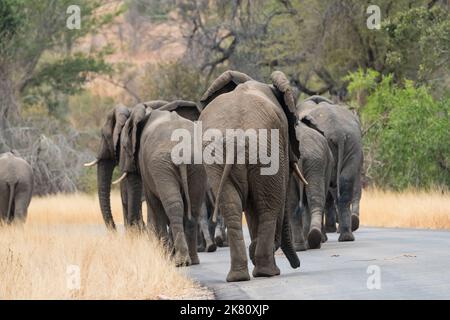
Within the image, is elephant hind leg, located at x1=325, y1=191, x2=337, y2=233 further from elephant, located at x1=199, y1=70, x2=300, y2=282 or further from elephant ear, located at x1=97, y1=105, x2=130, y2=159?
elephant, located at x1=199, y1=70, x2=300, y2=282

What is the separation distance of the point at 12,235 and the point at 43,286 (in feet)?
28.1

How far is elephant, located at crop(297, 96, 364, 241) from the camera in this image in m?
18.8

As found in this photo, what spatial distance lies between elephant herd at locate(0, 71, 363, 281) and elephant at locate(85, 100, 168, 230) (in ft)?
0.05

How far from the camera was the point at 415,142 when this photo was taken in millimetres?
29188

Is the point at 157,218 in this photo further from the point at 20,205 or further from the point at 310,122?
the point at 20,205

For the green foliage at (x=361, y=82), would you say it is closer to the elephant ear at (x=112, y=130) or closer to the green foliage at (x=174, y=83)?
the green foliage at (x=174, y=83)

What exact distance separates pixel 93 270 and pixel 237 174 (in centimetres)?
159

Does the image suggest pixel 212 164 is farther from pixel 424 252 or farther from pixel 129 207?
pixel 129 207

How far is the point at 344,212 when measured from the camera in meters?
18.7

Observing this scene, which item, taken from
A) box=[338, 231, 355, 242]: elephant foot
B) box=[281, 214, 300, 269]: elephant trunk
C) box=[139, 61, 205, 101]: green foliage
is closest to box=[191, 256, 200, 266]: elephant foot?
box=[281, 214, 300, 269]: elephant trunk

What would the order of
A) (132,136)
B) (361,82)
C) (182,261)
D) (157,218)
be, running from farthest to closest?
(361,82)
(132,136)
(157,218)
(182,261)

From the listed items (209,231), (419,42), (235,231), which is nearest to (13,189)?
(209,231)
